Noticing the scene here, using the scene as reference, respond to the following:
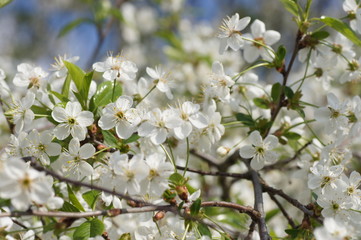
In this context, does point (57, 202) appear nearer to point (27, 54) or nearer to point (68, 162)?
point (68, 162)

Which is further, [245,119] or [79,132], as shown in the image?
[245,119]

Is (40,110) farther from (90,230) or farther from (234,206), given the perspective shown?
(234,206)

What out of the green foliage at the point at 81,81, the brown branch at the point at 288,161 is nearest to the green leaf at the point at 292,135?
the brown branch at the point at 288,161

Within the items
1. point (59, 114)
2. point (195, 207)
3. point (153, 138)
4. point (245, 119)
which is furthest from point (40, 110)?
point (245, 119)

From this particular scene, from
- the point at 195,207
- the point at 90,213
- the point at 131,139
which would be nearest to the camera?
the point at 90,213

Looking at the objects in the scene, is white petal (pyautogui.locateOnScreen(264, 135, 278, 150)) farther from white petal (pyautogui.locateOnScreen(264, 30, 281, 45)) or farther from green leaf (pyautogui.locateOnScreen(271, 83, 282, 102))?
white petal (pyautogui.locateOnScreen(264, 30, 281, 45))
